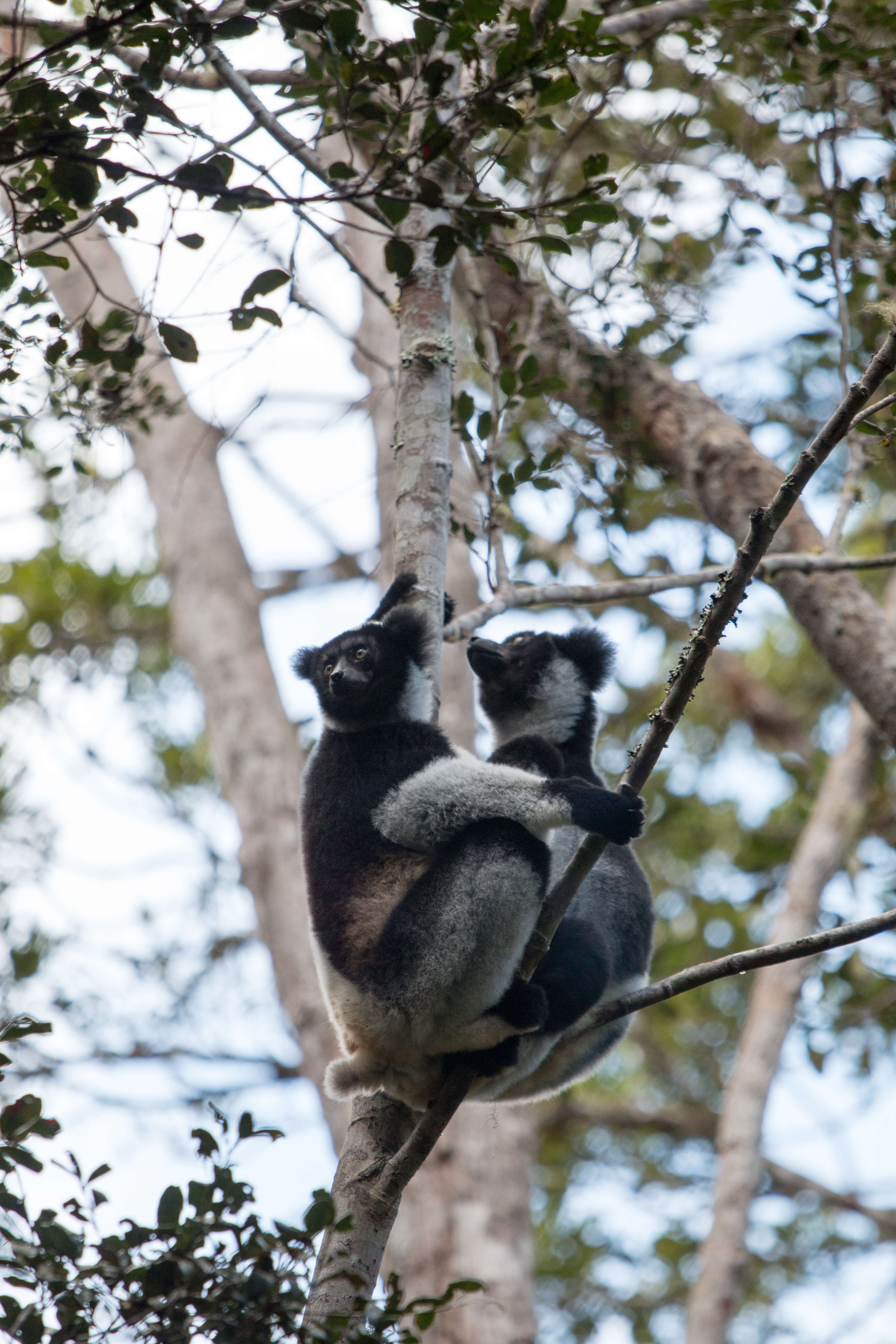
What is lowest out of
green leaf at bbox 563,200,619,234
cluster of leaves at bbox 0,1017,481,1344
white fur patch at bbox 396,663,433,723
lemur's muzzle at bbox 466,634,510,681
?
cluster of leaves at bbox 0,1017,481,1344

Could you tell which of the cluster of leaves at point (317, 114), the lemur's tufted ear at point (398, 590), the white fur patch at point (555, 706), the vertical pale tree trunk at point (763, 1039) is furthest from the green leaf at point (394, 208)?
the vertical pale tree trunk at point (763, 1039)

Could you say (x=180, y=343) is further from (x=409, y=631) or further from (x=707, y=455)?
(x=707, y=455)

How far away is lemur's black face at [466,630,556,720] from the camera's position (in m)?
5.22

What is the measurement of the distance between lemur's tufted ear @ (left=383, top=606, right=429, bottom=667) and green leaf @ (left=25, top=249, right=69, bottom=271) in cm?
152

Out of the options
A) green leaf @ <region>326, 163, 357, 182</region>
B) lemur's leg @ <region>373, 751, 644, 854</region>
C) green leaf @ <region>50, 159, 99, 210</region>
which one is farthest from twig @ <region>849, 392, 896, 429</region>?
green leaf @ <region>50, 159, 99, 210</region>

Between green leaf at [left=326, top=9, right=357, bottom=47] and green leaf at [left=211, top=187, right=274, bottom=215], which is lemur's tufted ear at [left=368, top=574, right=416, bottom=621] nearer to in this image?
green leaf at [left=211, top=187, right=274, bottom=215]

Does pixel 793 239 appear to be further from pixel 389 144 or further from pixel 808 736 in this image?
pixel 808 736

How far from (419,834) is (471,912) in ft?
1.10

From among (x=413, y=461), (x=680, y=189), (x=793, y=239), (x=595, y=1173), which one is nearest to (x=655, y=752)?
(x=413, y=461)

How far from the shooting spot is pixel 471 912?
3.24 m

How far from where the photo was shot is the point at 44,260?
11.2ft

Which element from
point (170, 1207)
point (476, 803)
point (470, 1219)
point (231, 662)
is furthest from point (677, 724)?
point (231, 662)

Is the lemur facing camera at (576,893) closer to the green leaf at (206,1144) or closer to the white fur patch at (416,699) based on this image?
the white fur patch at (416,699)

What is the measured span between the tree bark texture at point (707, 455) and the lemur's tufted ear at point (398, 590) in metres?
1.69
